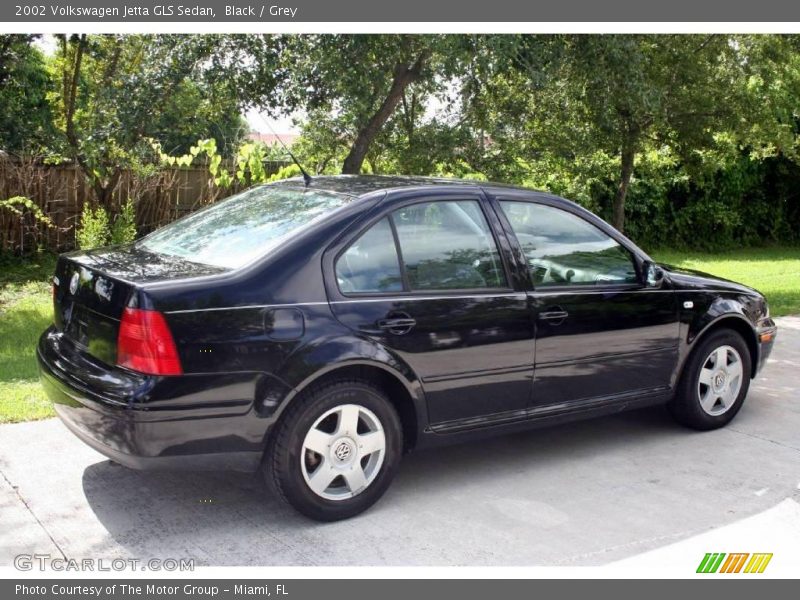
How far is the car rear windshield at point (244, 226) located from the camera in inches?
178

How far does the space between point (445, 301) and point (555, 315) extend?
2.37ft

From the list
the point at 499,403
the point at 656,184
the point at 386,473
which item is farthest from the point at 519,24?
the point at 656,184

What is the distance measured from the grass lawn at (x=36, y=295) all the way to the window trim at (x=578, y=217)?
10.2ft

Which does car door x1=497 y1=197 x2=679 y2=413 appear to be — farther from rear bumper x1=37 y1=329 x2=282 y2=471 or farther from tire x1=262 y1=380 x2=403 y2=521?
rear bumper x1=37 y1=329 x2=282 y2=471

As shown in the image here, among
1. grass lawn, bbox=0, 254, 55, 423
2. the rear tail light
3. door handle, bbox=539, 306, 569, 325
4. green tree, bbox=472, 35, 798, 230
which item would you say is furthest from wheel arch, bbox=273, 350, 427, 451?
green tree, bbox=472, 35, 798, 230

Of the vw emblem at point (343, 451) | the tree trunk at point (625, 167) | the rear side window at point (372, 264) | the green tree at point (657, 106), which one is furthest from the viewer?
the tree trunk at point (625, 167)

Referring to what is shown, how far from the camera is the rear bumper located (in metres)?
3.94

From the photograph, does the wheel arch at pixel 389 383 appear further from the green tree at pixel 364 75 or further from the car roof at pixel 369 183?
the green tree at pixel 364 75

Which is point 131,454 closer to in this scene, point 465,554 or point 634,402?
point 465,554

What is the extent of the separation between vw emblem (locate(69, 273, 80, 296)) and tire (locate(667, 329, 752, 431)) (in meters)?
3.63

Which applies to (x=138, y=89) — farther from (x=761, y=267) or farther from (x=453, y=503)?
(x=761, y=267)

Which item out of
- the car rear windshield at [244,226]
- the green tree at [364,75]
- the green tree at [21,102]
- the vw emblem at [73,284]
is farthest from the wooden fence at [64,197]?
the vw emblem at [73,284]

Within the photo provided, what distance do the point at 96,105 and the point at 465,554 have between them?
8328mm

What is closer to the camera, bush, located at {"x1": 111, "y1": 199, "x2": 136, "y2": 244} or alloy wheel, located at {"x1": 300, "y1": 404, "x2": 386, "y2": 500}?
alloy wheel, located at {"x1": 300, "y1": 404, "x2": 386, "y2": 500}
